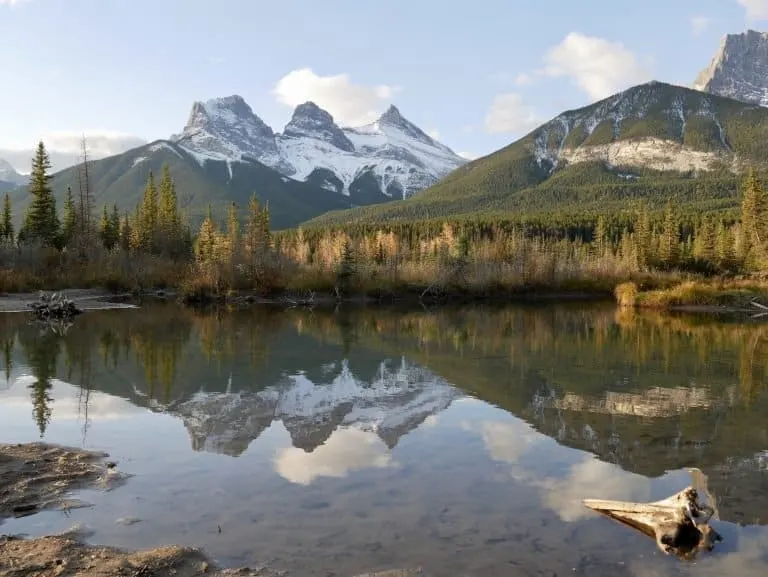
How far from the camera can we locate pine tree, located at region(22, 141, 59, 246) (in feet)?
219

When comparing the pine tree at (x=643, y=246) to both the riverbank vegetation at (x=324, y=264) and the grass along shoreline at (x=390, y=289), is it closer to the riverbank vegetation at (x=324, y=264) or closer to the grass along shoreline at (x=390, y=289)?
the riverbank vegetation at (x=324, y=264)

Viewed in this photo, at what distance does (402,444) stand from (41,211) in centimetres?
6634

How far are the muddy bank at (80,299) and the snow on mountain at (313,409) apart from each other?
32.4 m

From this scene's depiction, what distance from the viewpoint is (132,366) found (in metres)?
22.6

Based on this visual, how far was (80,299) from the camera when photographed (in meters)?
52.5

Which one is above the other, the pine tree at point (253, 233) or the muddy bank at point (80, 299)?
the pine tree at point (253, 233)

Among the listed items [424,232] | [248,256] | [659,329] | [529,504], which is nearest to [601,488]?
[529,504]

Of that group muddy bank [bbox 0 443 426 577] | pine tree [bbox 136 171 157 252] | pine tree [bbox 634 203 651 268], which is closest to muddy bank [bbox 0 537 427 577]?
muddy bank [bbox 0 443 426 577]

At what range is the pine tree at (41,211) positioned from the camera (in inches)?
2633

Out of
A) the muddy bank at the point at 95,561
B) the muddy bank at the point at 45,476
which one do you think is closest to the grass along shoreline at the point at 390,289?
the muddy bank at the point at 45,476

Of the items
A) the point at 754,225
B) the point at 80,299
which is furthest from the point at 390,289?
the point at 754,225

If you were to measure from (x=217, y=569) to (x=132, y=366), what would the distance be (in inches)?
659

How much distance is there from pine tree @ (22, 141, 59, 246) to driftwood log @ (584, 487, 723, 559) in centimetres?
6667

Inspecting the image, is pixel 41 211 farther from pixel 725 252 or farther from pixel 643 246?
pixel 725 252
